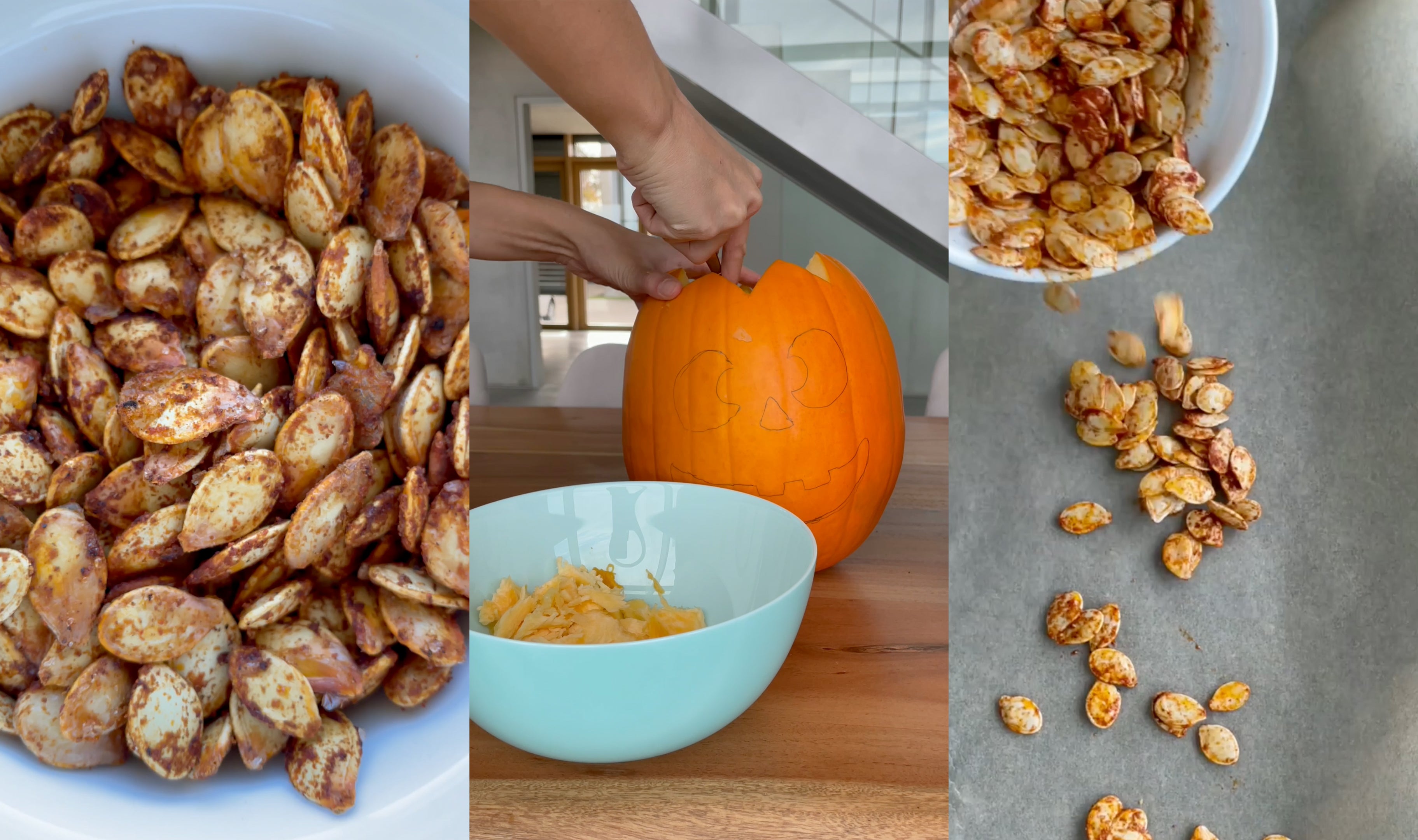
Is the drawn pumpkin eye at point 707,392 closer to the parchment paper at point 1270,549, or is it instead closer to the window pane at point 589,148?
the window pane at point 589,148

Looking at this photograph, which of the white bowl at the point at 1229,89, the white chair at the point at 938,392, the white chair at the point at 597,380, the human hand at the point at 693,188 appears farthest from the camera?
the white chair at the point at 938,392

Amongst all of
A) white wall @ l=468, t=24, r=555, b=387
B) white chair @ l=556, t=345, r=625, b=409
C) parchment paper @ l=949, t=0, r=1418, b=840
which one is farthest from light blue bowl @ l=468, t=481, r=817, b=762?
white chair @ l=556, t=345, r=625, b=409

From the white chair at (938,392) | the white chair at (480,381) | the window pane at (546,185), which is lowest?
the white chair at (938,392)

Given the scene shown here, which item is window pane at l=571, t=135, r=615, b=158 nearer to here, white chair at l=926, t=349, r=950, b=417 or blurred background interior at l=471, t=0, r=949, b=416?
blurred background interior at l=471, t=0, r=949, b=416

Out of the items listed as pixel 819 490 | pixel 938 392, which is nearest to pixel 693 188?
pixel 819 490

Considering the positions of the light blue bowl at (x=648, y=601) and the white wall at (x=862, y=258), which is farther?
the white wall at (x=862, y=258)

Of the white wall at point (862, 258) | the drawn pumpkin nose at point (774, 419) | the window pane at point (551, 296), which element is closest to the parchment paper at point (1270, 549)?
the white wall at point (862, 258)
